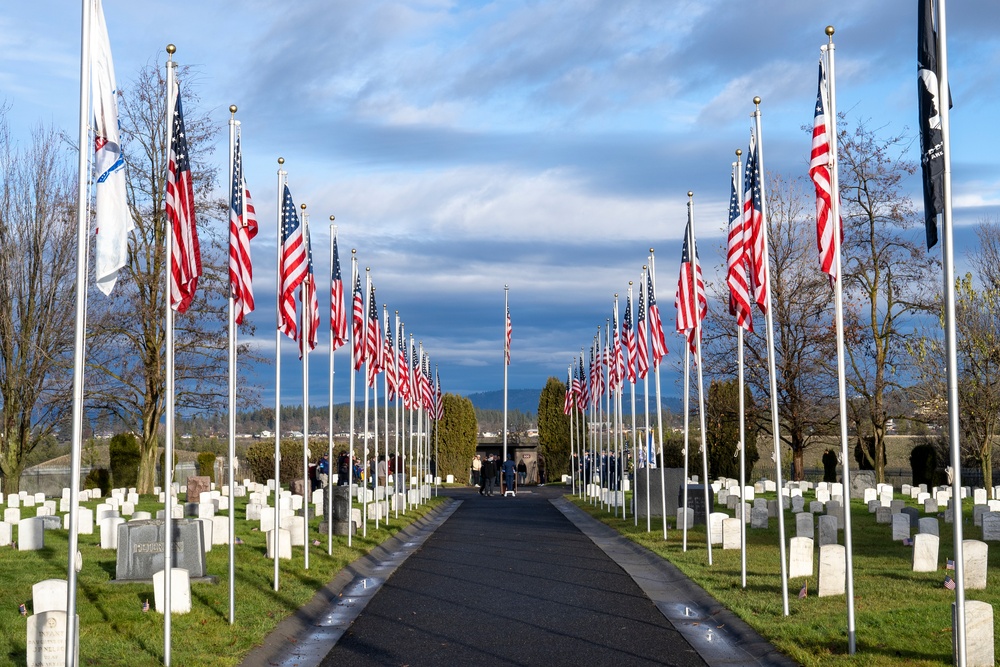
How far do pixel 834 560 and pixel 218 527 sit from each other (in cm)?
1346

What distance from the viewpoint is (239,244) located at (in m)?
14.2

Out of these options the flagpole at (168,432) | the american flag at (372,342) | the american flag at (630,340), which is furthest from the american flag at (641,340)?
the flagpole at (168,432)

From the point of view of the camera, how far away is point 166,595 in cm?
1100

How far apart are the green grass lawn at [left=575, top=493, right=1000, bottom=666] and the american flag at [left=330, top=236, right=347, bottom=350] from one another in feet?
23.7

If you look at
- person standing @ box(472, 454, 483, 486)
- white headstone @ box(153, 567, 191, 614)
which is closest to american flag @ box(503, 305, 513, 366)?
person standing @ box(472, 454, 483, 486)

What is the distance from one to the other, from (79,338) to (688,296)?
556 inches

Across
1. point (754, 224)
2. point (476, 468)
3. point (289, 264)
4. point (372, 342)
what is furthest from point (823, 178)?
point (476, 468)

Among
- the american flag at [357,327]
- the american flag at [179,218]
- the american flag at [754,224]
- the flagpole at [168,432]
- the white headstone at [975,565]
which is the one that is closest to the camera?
the flagpole at [168,432]

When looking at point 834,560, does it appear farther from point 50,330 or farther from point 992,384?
point 50,330

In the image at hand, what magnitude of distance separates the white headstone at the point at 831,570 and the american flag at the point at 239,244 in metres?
7.66

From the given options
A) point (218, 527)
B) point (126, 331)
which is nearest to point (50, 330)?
point (126, 331)

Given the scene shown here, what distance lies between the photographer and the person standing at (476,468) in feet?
193

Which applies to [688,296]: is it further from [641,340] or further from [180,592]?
[180,592]

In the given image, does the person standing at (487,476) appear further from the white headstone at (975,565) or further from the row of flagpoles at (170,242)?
the white headstone at (975,565)
